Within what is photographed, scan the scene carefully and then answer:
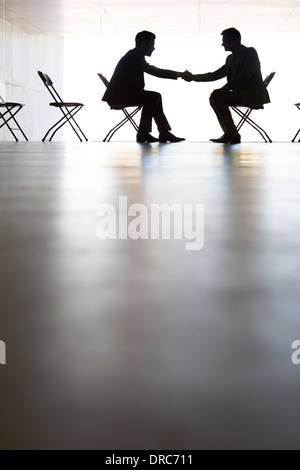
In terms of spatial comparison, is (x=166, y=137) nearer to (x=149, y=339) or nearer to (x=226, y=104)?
(x=226, y=104)

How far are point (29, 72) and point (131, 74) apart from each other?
190 inches

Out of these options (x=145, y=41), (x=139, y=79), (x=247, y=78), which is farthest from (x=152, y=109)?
(x=247, y=78)

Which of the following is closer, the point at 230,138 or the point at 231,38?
the point at 231,38

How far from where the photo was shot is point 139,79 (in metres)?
5.71

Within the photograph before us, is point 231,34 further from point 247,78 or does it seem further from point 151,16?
point 151,16

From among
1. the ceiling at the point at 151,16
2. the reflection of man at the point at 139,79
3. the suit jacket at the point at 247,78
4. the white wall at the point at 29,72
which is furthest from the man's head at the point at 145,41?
the white wall at the point at 29,72

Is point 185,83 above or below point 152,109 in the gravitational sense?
above

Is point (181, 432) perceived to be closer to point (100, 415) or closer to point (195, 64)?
point (100, 415)

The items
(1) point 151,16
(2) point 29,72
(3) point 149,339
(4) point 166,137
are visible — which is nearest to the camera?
(3) point 149,339

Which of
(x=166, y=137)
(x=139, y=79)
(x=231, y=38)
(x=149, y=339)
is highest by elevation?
(x=231, y=38)

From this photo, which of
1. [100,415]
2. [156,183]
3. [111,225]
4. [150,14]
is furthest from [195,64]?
[100,415]

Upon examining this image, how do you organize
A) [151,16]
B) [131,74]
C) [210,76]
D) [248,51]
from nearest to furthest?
[248,51] → [131,74] → [210,76] → [151,16]

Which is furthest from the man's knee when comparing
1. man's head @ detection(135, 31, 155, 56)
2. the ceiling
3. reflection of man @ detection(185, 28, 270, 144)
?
the ceiling

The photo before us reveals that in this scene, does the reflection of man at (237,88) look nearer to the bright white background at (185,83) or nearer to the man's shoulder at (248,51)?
the man's shoulder at (248,51)
